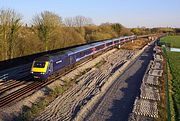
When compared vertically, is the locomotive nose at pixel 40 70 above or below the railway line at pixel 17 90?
above

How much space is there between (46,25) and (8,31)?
12237 millimetres

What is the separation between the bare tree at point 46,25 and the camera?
50.0 metres

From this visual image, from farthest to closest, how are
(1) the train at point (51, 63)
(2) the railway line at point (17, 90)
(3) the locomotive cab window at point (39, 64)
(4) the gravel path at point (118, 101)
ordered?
(3) the locomotive cab window at point (39, 64) < (1) the train at point (51, 63) < (2) the railway line at point (17, 90) < (4) the gravel path at point (118, 101)

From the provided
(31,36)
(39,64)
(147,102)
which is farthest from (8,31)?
(147,102)

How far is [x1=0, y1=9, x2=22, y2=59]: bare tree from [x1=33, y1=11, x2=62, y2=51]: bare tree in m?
9.43

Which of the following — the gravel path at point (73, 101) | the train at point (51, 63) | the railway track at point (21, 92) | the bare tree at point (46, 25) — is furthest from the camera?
the bare tree at point (46, 25)

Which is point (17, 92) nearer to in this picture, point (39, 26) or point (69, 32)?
point (39, 26)

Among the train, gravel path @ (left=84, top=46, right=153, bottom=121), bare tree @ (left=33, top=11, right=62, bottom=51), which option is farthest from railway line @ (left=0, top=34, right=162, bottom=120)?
bare tree @ (left=33, top=11, right=62, bottom=51)

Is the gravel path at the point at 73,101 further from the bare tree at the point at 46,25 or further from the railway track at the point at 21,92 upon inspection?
the bare tree at the point at 46,25

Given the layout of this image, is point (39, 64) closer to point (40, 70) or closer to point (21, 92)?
point (40, 70)

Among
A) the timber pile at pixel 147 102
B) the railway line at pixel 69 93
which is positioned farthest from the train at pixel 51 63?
the timber pile at pixel 147 102

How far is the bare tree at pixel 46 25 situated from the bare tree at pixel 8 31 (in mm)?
9434

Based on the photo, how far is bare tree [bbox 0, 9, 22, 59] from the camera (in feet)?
127

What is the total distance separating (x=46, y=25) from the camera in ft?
167
